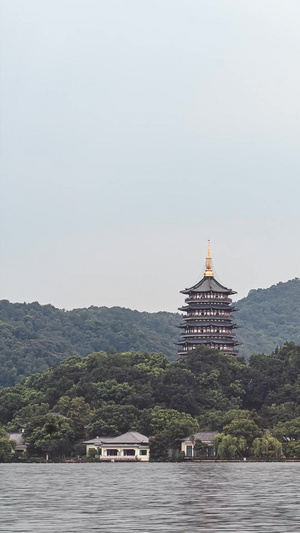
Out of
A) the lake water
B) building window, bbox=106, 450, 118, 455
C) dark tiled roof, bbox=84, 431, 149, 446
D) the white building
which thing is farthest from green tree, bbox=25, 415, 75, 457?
the lake water

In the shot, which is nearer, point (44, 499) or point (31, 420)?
point (44, 499)

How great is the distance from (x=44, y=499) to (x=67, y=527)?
12558 millimetres

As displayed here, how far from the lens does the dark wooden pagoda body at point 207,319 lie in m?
132

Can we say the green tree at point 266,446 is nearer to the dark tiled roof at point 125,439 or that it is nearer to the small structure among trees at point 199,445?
the small structure among trees at point 199,445

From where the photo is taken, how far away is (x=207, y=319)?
13162cm

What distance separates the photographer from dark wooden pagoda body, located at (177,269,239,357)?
132 meters

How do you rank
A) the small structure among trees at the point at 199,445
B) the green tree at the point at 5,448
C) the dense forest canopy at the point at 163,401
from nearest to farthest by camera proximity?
1. the small structure among trees at the point at 199,445
2. the green tree at the point at 5,448
3. the dense forest canopy at the point at 163,401

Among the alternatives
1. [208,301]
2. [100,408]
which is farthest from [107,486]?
[208,301]

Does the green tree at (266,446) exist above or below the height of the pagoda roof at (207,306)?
below

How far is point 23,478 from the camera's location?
64.6m

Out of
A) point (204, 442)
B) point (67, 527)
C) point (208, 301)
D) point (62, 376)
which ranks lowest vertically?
point (67, 527)

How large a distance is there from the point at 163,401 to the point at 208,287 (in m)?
23.3

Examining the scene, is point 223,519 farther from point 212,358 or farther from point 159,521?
point 212,358

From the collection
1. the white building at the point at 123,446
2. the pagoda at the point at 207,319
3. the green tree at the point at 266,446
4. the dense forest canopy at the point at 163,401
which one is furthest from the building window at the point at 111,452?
the pagoda at the point at 207,319
